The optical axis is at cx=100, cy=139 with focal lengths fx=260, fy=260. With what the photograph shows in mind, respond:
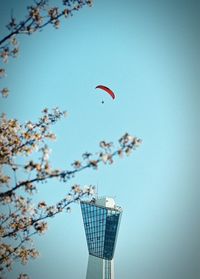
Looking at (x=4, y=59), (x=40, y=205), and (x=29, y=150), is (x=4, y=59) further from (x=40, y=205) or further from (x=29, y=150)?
(x=40, y=205)

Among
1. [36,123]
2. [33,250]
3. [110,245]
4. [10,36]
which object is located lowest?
[33,250]

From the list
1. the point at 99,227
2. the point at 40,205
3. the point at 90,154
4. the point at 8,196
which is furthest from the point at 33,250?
the point at 99,227

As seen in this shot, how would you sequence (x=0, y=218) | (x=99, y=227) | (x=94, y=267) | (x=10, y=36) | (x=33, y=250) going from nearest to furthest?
(x=10, y=36) < (x=33, y=250) < (x=0, y=218) < (x=99, y=227) < (x=94, y=267)

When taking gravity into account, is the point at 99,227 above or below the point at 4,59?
above

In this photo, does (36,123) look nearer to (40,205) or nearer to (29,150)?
(29,150)

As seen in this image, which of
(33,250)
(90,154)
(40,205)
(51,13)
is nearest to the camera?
(90,154)

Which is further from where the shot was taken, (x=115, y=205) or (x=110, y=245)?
(x=115, y=205)
